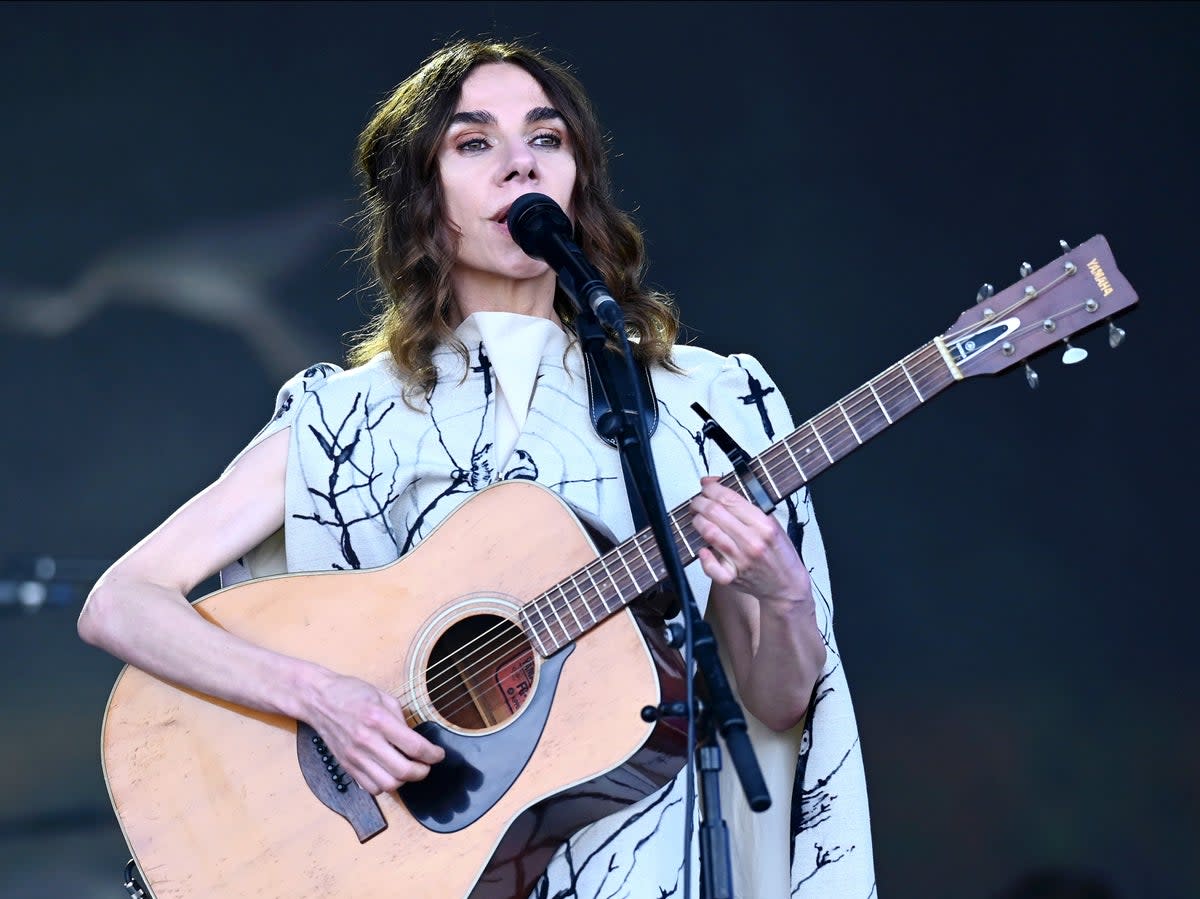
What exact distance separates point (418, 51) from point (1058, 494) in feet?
6.46

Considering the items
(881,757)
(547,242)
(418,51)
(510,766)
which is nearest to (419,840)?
(510,766)

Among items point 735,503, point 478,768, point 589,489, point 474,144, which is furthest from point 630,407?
point 478,768

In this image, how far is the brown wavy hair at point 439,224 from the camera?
271 cm

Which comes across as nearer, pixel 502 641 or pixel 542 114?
pixel 502 641

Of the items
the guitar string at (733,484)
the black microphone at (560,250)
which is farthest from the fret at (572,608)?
the black microphone at (560,250)

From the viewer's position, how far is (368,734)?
2145 millimetres

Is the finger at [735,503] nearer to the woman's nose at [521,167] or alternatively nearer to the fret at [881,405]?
the fret at [881,405]

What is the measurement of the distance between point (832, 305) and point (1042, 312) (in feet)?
5.47

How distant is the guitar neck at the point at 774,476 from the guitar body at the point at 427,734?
0.03 metres

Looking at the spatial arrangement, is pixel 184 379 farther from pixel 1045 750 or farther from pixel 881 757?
pixel 1045 750

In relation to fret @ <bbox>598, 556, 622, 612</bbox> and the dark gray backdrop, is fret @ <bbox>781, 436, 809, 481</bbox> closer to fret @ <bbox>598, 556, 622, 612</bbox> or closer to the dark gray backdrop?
fret @ <bbox>598, 556, 622, 612</bbox>

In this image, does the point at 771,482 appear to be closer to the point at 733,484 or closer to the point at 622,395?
the point at 733,484

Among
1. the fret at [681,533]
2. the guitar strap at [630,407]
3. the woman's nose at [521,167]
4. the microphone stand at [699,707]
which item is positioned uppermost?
the woman's nose at [521,167]

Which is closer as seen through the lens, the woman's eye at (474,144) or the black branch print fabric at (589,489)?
the black branch print fabric at (589,489)
